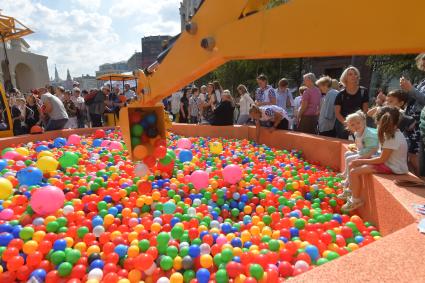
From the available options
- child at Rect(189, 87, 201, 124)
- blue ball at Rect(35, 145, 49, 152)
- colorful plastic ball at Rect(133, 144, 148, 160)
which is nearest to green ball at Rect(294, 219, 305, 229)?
colorful plastic ball at Rect(133, 144, 148, 160)

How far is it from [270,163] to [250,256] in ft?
10.6

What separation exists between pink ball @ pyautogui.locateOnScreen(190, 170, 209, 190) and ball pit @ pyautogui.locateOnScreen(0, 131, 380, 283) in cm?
1

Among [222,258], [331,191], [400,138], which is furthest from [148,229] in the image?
[400,138]

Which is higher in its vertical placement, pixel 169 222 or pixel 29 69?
pixel 29 69

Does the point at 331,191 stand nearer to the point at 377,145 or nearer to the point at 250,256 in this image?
the point at 377,145

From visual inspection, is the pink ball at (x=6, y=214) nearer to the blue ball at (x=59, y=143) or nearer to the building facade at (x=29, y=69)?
the blue ball at (x=59, y=143)

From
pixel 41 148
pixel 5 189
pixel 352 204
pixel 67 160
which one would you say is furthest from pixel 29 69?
pixel 352 204

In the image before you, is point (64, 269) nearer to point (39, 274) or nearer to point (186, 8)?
point (39, 274)

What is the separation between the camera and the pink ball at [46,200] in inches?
140

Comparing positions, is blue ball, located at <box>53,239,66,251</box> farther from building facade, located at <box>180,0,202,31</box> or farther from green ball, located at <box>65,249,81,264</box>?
building facade, located at <box>180,0,202,31</box>

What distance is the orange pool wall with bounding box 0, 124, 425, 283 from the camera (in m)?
1.71

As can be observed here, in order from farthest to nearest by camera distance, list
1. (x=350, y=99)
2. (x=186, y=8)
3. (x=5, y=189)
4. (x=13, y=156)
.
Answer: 1. (x=186, y=8)
2. (x=13, y=156)
3. (x=350, y=99)
4. (x=5, y=189)

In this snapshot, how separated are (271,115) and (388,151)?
3698 millimetres

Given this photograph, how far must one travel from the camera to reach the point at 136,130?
4438 mm
